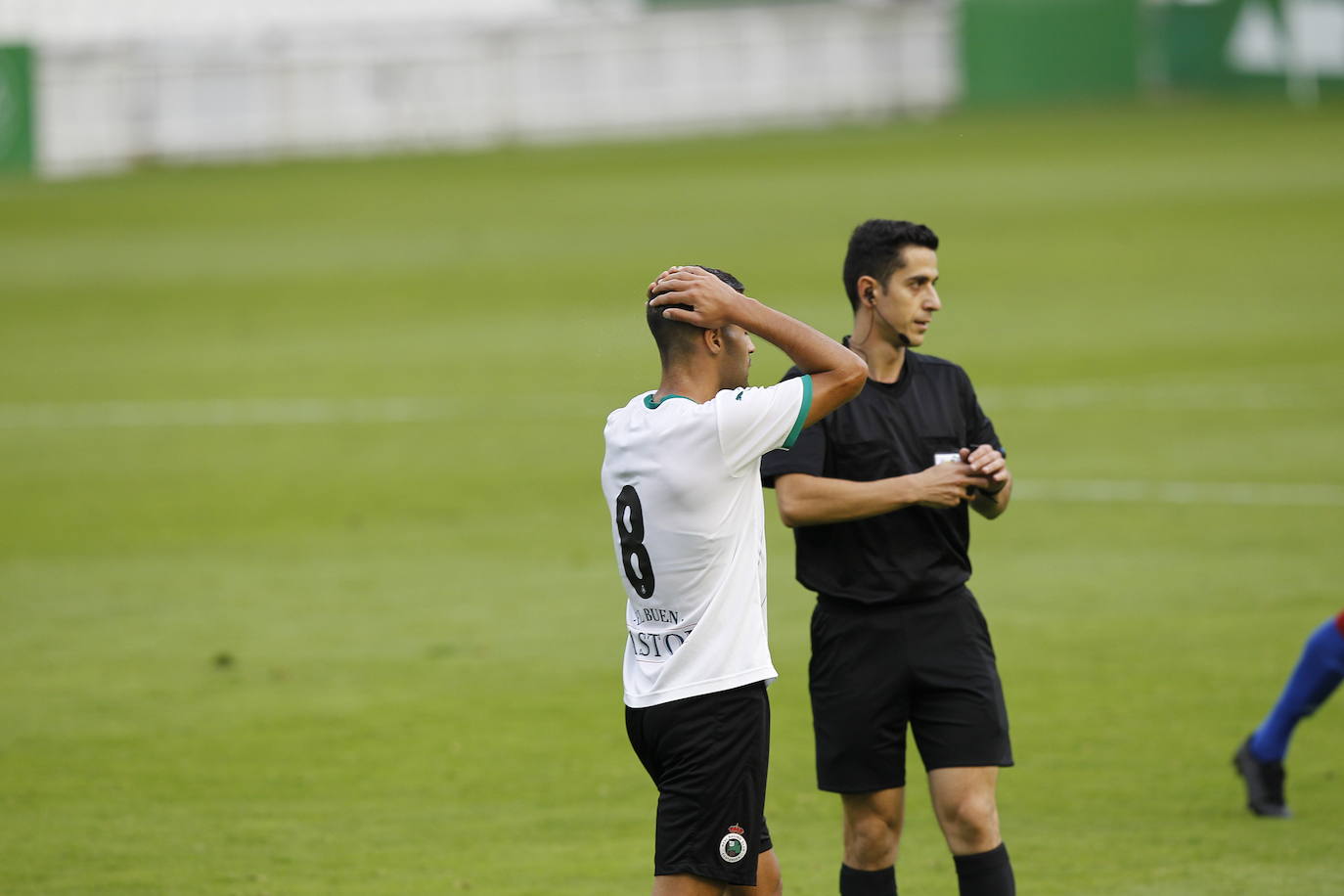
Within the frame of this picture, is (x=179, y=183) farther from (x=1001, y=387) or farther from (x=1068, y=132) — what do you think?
(x=1001, y=387)

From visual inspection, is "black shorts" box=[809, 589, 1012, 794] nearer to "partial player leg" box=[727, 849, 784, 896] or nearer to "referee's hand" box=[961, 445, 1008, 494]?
"referee's hand" box=[961, 445, 1008, 494]

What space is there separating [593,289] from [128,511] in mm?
13159

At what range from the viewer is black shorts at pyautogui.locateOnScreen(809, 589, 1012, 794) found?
6.33 meters

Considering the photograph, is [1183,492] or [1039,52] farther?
[1039,52]

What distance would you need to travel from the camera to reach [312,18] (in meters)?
57.8

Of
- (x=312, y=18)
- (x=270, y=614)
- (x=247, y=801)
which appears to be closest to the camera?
(x=247, y=801)

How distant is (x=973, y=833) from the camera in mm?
6176

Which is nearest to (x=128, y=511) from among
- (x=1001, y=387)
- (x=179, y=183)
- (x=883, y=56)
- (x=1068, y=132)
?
(x=1001, y=387)

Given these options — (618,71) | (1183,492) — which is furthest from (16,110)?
(1183,492)

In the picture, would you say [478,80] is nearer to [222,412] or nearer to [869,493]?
[222,412]

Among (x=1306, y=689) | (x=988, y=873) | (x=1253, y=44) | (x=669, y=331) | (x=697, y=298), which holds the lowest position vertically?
(x=1306, y=689)

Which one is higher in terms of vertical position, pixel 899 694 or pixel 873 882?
pixel 899 694

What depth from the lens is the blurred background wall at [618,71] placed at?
45719 millimetres

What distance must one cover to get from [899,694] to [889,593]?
33 cm
